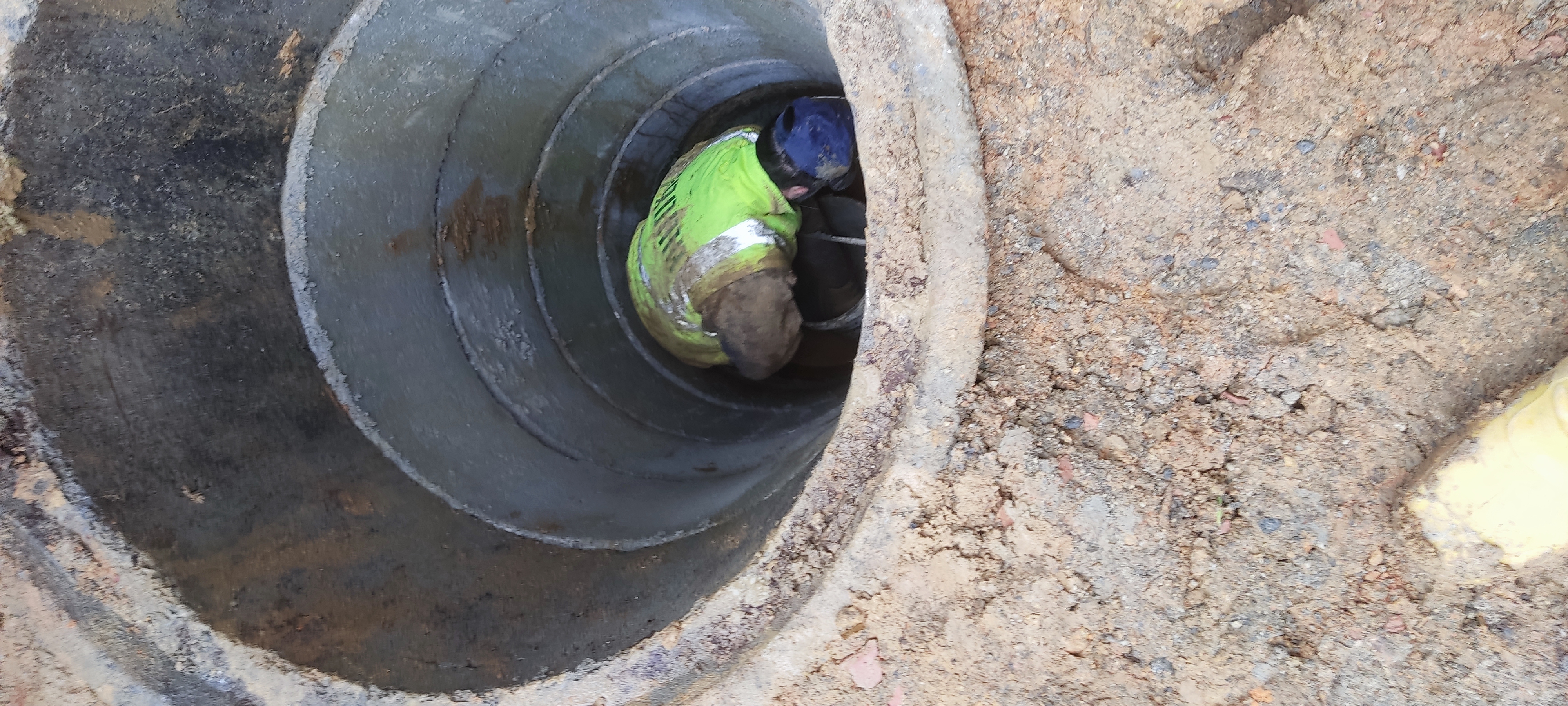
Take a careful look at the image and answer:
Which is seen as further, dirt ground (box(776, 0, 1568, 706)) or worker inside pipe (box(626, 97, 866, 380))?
worker inside pipe (box(626, 97, 866, 380))

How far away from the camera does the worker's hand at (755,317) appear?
282 centimetres

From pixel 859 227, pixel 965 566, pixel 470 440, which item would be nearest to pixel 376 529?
pixel 470 440

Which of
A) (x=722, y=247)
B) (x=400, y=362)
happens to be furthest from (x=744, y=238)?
(x=400, y=362)

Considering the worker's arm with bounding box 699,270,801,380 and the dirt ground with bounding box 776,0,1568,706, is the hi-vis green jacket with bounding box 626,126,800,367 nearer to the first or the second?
the worker's arm with bounding box 699,270,801,380

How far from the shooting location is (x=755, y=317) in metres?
2.87

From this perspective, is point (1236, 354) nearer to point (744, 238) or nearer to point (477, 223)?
point (744, 238)

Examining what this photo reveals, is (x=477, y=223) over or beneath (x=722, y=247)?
over

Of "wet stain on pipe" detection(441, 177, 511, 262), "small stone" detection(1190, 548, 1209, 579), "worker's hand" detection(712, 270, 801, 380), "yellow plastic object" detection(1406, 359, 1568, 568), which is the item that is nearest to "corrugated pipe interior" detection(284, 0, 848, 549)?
"wet stain on pipe" detection(441, 177, 511, 262)

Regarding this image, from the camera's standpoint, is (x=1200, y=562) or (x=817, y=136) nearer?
(x=1200, y=562)

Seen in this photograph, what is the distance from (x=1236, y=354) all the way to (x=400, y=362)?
261cm

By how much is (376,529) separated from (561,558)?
22.7 inches

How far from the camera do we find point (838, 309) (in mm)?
3652

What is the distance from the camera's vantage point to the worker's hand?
9.27 feet

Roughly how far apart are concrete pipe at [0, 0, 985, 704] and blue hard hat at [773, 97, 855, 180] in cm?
30
